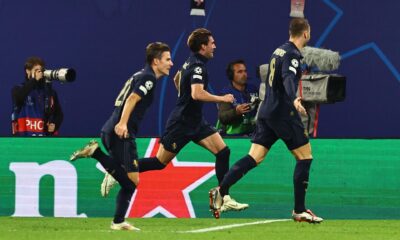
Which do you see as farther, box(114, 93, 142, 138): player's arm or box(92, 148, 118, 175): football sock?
box(92, 148, 118, 175): football sock

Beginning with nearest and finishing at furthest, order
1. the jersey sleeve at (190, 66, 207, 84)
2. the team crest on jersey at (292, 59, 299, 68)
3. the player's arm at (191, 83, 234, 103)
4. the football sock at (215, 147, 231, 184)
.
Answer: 1. the team crest on jersey at (292, 59, 299, 68)
2. the player's arm at (191, 83, 234, 103)
3. the jersey sleeve at (190, 66, 207, 84)
4. the football sock at (215, 147, 231, 184)

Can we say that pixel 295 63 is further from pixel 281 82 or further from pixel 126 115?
pixel 126 115

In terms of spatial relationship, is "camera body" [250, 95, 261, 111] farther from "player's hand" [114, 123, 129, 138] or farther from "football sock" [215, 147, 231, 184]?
"player's hand" [114, 123, 129, 138]

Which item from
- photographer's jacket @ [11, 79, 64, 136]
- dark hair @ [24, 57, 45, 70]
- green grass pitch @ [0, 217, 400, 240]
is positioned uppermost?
dark hair @ [24, 57, 45, 70]

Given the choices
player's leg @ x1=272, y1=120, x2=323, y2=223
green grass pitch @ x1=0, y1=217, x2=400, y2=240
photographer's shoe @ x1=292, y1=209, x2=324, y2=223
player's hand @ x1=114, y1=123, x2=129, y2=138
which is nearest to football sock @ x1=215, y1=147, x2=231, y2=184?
green grass pitch @ x1=0, y1=217, x2=400, y2=240

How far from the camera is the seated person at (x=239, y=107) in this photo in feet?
52.4

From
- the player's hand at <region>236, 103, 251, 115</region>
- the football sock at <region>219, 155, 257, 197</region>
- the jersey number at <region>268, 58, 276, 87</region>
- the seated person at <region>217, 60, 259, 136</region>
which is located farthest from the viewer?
the seated person at <region>217, 60, 259, 136</region>

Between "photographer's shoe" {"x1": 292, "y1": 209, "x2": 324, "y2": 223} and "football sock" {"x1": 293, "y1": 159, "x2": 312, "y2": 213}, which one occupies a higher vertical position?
"football sock" {"x1": 293, "y1": 159, "x2": 312, "y2": 213}

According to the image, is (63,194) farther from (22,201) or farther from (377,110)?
(377,110)

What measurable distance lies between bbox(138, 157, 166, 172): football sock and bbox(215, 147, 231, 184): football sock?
0.59 meters

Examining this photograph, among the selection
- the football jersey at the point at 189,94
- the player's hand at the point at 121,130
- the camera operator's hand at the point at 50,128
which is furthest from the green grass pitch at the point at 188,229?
the camera operator's hand at the point at 50,128

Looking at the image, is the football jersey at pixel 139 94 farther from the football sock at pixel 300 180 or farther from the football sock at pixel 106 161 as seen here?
the football sock at pixel 300 180

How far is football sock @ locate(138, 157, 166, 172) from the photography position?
1484 cm

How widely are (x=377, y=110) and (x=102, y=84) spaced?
12.1ft
